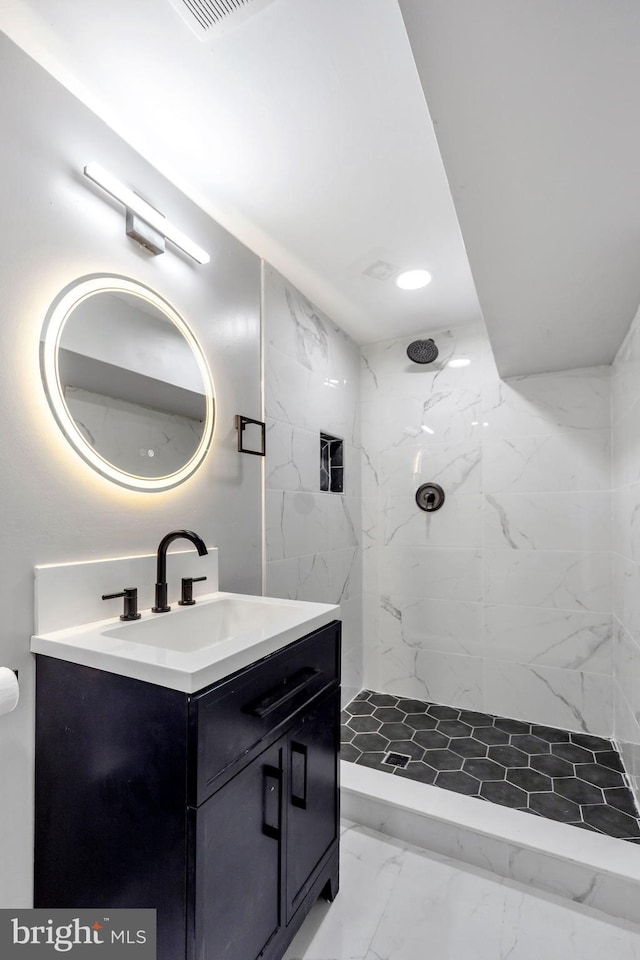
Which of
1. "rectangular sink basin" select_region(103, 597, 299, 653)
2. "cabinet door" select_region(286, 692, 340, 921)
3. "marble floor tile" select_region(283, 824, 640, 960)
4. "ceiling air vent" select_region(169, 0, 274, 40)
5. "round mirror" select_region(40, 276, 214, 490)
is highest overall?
"ceiling air vent" select_region(169, 0, 274, 40)

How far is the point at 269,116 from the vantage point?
141 cm

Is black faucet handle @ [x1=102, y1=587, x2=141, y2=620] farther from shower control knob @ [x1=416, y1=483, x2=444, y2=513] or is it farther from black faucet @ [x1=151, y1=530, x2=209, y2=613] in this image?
shower control knob @ [x1=416, y1=483, x2=444, y2=513]

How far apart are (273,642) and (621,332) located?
2021 mm

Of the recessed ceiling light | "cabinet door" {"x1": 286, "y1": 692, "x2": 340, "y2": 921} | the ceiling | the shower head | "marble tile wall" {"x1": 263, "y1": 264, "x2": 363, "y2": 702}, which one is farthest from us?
the shower head

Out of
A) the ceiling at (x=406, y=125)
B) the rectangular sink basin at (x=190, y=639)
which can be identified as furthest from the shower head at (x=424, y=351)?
the rectangular sink basin at (x=190, y=639)

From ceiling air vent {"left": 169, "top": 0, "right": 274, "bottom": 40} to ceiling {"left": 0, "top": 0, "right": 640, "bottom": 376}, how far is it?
25 mm

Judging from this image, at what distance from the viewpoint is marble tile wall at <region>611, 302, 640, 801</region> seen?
185 cm

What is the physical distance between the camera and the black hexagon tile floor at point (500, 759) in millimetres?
1832

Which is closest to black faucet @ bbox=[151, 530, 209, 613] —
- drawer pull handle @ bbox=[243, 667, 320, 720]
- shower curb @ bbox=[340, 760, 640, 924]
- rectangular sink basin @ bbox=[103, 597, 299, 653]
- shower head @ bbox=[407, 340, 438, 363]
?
rectangular sink basin @ bbox=[103, 597, 299, 653]

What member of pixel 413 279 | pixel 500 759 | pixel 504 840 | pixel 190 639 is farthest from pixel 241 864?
pixel 413 279

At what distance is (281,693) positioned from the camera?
115cm

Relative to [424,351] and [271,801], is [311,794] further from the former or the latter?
[424,351]

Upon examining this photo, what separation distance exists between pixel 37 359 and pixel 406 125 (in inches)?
50.6

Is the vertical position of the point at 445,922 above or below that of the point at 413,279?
below
